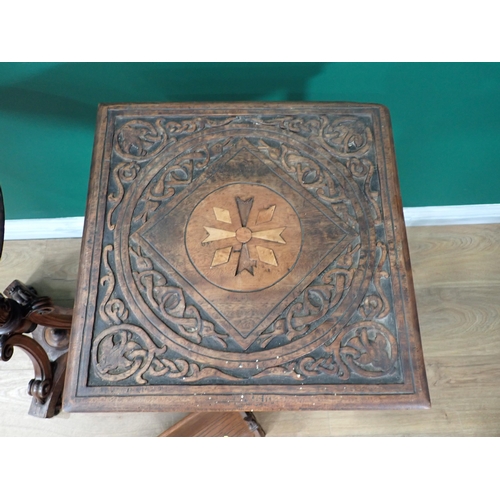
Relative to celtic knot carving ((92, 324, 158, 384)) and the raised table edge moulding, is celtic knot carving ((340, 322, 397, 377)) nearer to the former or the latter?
the raised table edge moulding

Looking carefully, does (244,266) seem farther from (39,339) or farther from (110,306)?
(39,339)

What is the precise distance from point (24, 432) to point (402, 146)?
1535mm

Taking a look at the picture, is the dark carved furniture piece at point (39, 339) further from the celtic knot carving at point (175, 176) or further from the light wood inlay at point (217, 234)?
the light wood inlay at point (217, 234)

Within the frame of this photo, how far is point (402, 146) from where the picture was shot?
4.62 ft

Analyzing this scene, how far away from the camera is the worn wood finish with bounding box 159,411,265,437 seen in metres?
1.27

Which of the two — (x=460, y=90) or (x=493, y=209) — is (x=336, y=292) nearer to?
(x=460, y=90)

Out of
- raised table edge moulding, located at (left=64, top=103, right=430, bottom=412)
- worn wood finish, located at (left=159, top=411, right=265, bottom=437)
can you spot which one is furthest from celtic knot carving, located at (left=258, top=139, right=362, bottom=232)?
worn wood finish, located at (left=159, top=411, right=265, bottom=437)

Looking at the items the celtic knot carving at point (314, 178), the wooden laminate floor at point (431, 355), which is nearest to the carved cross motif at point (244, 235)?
the celtic knot carving at point (314, 178)

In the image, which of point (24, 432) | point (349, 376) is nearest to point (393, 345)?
point (349, 376)

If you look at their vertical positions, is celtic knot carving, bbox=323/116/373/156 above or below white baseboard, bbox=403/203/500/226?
above

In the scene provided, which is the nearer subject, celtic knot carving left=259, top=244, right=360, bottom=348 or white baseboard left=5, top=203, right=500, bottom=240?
celtic knot carving left=259, top=244, right=360, bottom=348

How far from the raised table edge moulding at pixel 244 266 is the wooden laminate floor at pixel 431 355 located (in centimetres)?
65

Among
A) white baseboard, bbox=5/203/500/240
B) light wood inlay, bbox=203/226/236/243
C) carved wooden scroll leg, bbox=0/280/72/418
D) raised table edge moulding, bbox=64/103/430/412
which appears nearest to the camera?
raised table edge moulding, bbox=64/103/430/412

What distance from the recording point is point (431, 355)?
1.46 metres
